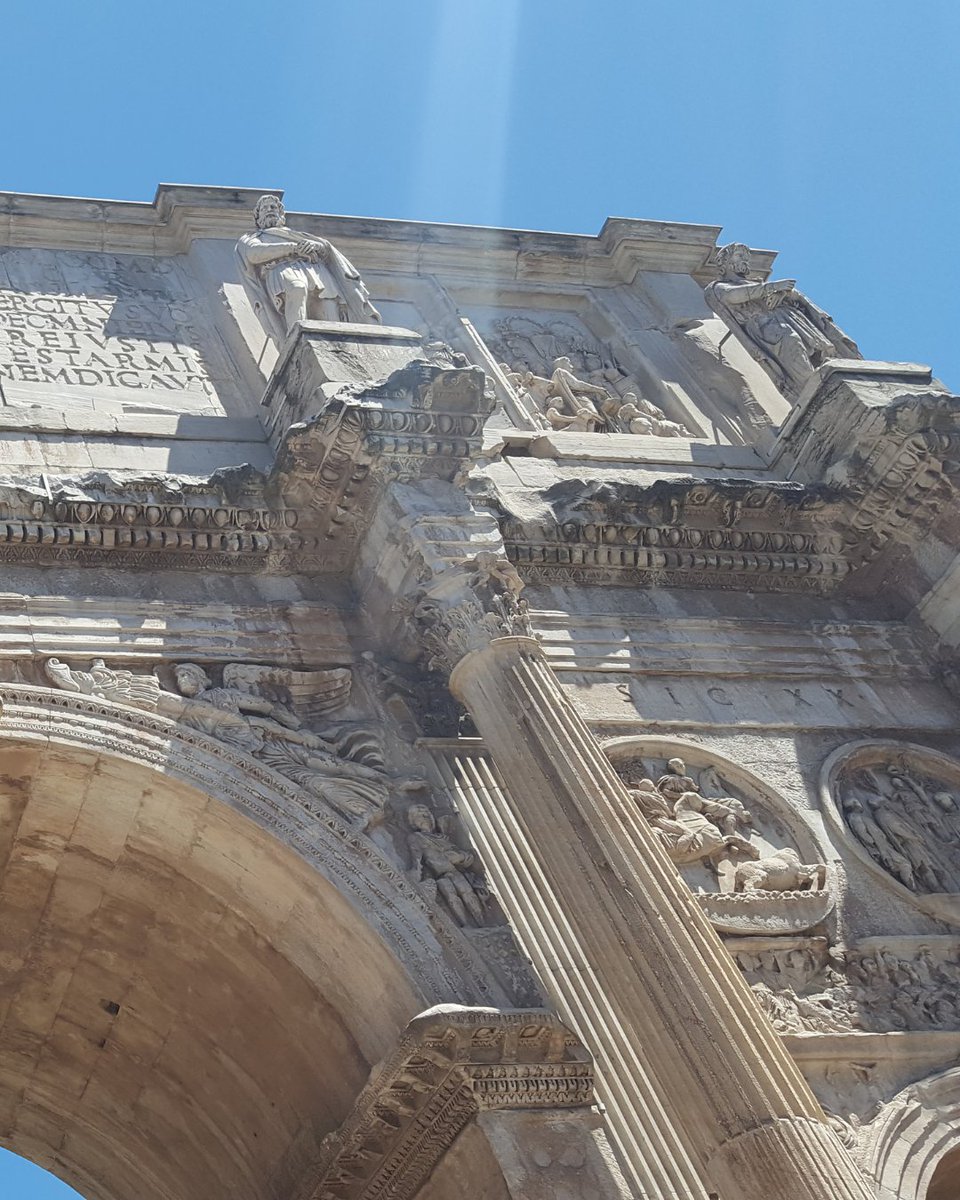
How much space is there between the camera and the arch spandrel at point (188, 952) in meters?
9.55

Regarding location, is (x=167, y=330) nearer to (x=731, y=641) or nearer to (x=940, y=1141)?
(x=731, y=641)

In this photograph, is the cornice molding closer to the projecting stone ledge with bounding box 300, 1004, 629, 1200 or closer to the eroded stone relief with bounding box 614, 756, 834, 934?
the eroded stone relief with bounding box 614, 756, 834, 934

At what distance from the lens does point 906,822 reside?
11242 mm

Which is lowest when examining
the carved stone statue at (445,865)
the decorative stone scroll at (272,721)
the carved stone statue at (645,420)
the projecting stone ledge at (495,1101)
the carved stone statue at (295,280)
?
the projecting stone ledge at (495,1101)

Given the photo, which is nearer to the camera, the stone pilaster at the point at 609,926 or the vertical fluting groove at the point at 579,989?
the stone pilaster at the point at 609,926

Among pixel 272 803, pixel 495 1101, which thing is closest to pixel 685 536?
pixel 272 803

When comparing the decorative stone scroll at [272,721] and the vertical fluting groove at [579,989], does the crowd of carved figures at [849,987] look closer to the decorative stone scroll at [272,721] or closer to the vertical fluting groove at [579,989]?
the vertical fluting groove at [579,989]

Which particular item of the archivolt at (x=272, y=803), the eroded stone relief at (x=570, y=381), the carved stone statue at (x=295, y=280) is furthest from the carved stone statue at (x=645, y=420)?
the archivolt at (x=272, y=803)

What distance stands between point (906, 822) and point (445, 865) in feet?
10.5

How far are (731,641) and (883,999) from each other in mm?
2828

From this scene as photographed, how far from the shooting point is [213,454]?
12438 millimetres

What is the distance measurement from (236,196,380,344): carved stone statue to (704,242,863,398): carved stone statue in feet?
10.8

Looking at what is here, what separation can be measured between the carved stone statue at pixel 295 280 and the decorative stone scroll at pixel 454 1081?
585cm

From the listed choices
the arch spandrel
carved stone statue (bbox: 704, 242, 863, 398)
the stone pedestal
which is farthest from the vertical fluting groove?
carved stone statue (bbox: 704, 242, 863, 398)
